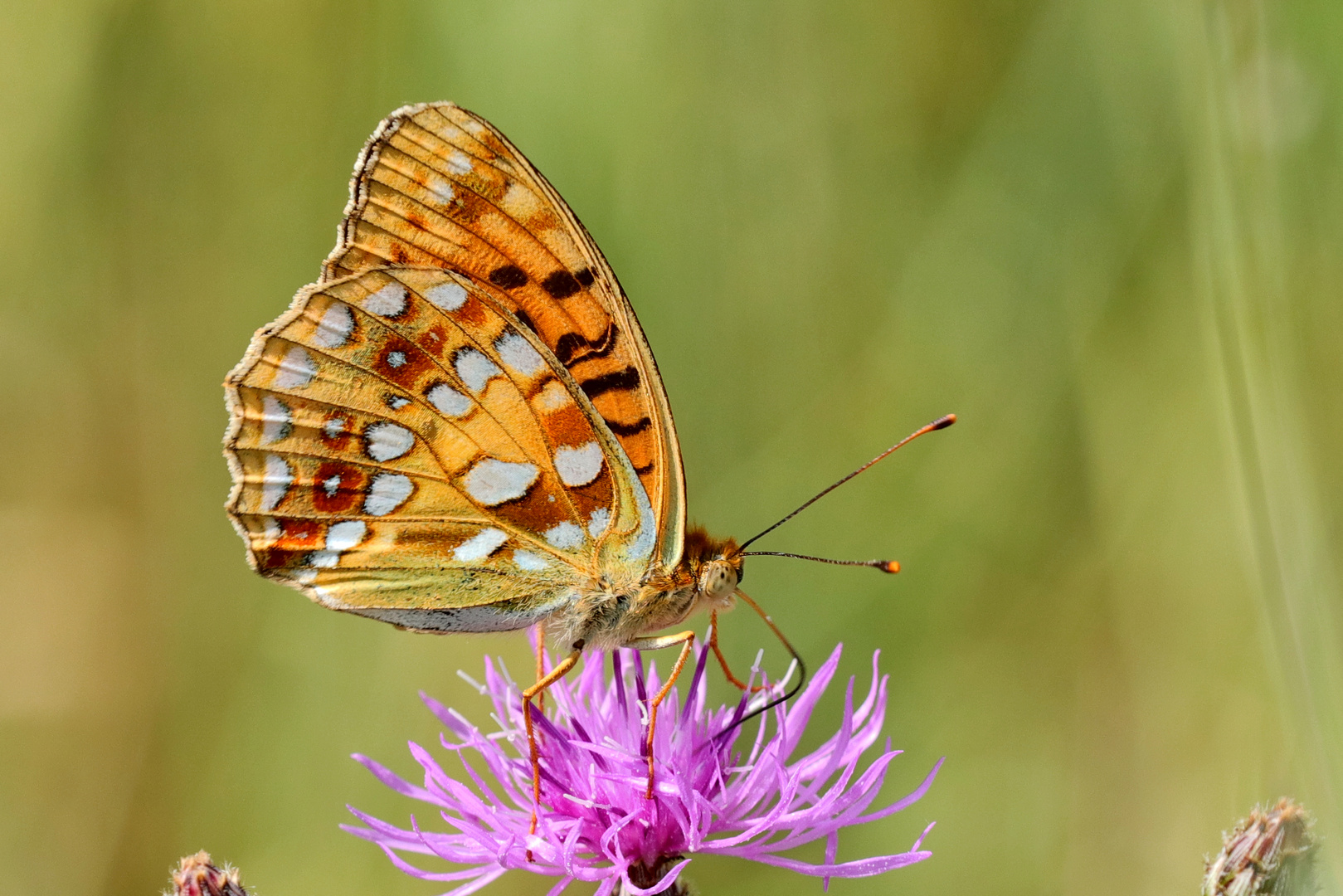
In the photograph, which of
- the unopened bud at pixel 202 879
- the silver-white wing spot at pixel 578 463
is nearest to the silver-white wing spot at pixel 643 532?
the silver-white wing spot at pixel 578 463

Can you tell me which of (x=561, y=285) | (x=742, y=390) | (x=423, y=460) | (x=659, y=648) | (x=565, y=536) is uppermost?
(x=742, y=390)

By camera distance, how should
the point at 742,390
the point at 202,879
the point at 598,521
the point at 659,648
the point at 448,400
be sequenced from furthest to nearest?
the point at 742,390 → the point at 448,400 → the point at 598,521 → the point at 659,648 → the point at 202,879

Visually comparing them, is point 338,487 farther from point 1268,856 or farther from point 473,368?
point 1268,856

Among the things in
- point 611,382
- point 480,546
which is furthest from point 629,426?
point 480,546

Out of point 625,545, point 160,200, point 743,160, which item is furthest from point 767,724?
point 160,200

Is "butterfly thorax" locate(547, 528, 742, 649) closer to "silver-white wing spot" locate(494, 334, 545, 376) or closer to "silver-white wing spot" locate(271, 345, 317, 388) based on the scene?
"silver-white wing spot" locate(494, 334, 545, 376)

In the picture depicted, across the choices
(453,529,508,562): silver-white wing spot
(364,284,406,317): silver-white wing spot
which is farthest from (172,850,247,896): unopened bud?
(364,284,406,317): silver-white wing spot

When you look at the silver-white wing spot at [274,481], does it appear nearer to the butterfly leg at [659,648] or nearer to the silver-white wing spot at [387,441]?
the silver-white wing spot at [387,441]
